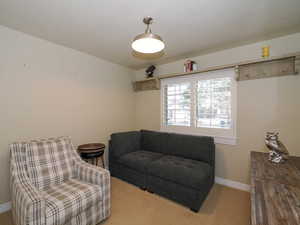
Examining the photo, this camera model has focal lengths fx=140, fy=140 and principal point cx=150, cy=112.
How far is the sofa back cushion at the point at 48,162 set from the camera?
171 centimetres

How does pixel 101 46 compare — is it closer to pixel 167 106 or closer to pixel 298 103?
pixel 167 106

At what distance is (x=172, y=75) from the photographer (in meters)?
3.02

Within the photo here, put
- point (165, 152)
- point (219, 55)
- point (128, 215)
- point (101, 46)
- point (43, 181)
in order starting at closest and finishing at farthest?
point (43, 181), point (128, 215), point (101, 46), point (219, 55), point (165, 152)

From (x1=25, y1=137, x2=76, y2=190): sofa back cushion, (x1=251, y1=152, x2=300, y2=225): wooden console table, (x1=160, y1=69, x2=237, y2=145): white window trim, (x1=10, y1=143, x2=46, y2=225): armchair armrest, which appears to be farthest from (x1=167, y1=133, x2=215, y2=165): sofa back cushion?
(x1=10, y1=143, x2=46, y2=225): armchair armrest

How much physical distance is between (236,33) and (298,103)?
1320 mm

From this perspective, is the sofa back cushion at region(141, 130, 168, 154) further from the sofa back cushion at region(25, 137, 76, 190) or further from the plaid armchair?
the sofa back cushion at region(25, 137, 76, 190)

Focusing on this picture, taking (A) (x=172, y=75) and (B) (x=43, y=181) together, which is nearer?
(B) (x=43, y=181)

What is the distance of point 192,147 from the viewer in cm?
255

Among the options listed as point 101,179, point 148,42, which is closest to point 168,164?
point 101,179

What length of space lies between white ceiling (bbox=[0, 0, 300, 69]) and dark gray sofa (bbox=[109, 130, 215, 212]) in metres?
1.69

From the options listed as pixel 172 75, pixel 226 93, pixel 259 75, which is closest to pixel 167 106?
pixel 172 75

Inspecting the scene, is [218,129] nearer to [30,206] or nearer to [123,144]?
[123,144]

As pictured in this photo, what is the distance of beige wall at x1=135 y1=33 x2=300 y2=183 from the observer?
2.02m

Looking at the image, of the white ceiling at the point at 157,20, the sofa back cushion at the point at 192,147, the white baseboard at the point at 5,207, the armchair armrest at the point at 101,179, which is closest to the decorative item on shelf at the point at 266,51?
the white ceiling at the point at 157,20
